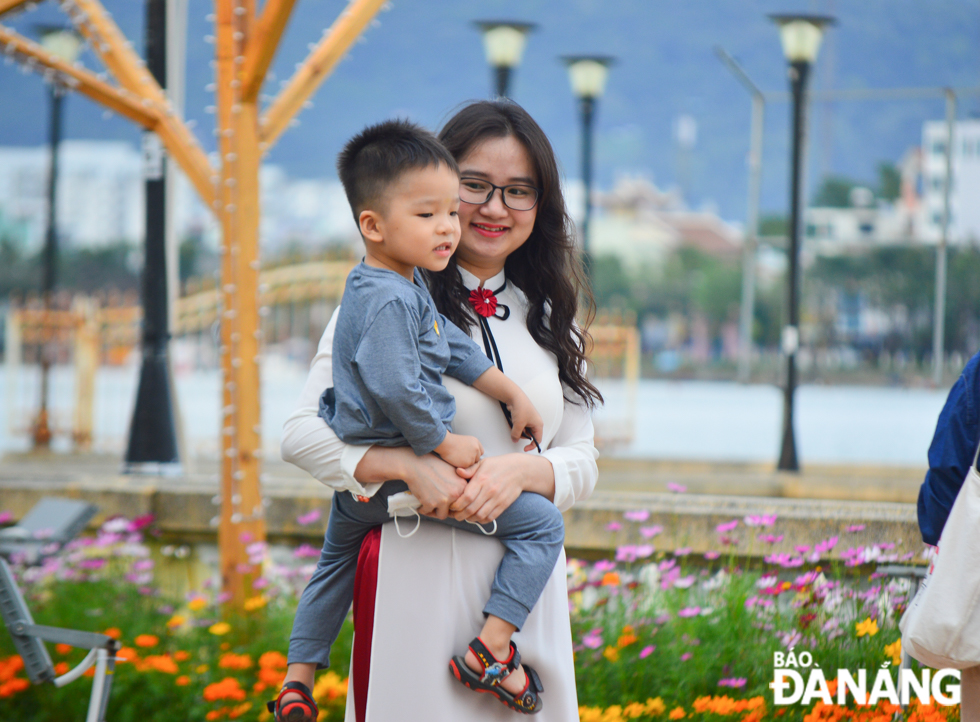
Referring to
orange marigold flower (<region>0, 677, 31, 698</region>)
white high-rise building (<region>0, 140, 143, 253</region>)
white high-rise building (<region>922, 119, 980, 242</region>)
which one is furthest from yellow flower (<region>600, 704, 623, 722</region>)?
white high-rise building (<region>0, 140, 143, 253</region>)

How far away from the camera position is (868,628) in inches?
112

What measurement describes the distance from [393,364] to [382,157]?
36 cm

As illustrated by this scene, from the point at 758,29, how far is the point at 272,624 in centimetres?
6701

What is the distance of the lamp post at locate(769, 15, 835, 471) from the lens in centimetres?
686

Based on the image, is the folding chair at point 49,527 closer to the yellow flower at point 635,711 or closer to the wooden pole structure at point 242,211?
the wooden pole structure at point 242,211

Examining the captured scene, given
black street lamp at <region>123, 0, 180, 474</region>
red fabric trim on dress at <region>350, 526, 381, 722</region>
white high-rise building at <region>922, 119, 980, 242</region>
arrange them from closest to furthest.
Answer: red fabric trim on dress at <region>350, 526, 381, 722</region> < black street lamp at <region>123, 0, 180, 474</region> < white high-rise building at <region>922, 119, 980, 242</region>

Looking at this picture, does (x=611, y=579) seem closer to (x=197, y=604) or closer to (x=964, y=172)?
(x=197, y=604)

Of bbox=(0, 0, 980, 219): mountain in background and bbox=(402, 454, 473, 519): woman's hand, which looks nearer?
bbox=(402, 454, 473, 519): woman's hand

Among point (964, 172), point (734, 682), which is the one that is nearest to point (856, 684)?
point (734, 682)

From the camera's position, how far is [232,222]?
335 centimetres

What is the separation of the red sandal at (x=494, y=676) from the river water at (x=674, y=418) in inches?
92.0

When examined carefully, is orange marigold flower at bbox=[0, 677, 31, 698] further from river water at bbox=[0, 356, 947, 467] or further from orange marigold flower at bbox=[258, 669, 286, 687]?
river water at bbox=[0, 356, 947, 467]

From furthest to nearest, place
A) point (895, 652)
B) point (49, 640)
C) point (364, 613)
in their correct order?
1. point (895, 652)
2. point (49, 640)
3. point (364, 613)

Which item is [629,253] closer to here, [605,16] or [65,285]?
[605,16]
